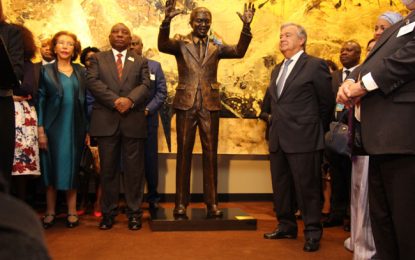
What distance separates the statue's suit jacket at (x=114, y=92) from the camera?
4.70 metres

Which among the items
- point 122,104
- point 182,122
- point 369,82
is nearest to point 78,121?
point 122,104

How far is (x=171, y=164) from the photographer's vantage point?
6824 mm

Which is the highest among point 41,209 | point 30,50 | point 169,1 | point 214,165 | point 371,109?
point 169,1

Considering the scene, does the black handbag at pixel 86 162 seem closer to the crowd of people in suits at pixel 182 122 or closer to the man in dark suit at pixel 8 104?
the crowd of people in suits at pixel 182 122

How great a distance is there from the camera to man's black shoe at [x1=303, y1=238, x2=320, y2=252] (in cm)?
A: 412

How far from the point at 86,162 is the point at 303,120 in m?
2.52

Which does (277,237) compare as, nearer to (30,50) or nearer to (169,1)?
(169,1)

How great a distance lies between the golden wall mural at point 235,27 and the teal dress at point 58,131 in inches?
68.9

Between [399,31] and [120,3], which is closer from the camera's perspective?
[399,31]

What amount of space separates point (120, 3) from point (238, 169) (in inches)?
109

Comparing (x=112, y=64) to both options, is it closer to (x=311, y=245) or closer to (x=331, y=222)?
(x=311, y=245)

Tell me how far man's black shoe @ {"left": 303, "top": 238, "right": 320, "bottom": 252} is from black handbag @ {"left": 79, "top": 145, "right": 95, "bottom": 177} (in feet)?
8.39

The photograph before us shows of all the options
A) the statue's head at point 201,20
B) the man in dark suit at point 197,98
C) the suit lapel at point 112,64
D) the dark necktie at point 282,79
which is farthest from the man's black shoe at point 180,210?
the statue's head at point 201,20

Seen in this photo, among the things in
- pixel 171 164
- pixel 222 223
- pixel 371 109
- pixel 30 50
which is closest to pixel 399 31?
pixel 371 109
